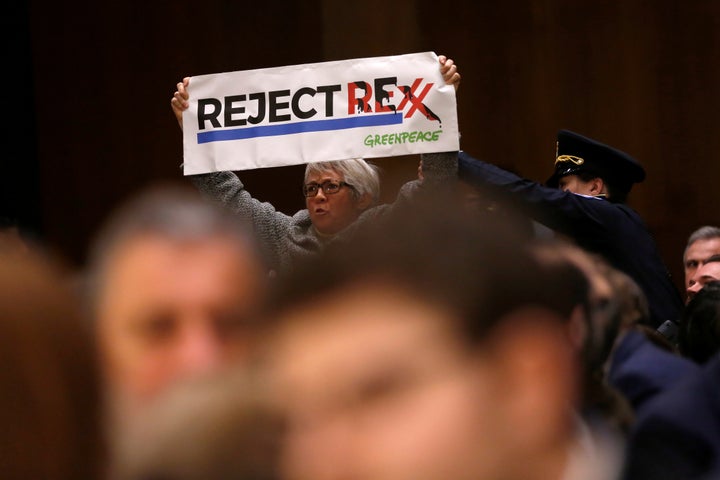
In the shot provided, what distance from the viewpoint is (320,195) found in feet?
10.0

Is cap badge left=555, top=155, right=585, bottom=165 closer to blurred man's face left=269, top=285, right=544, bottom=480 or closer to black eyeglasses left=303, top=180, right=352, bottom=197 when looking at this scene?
black eyeglasses left=303, top=180, right=352, bottom=197

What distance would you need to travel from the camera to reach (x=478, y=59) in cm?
448

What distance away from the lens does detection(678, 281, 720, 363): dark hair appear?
1.83 meters

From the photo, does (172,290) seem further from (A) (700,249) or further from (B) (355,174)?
(A) (700,249)

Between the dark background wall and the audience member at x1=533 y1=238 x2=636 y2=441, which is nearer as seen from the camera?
the audience member at x1=533 y1=238 x2=636 y2=441

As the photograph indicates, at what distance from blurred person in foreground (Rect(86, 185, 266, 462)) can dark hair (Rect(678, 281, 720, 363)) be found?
3.81ft

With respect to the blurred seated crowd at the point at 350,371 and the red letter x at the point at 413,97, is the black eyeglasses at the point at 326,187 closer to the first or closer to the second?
the red letter x at the point at 413,97

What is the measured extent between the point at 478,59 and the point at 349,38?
598 mm

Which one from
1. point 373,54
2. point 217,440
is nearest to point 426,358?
point 217,440

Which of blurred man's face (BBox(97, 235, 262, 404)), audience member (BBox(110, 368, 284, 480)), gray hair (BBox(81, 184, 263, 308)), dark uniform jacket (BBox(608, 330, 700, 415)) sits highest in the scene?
gray hair (BBox(81, 184, 263, 308))

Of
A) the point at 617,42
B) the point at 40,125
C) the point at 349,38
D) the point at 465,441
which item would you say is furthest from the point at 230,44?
the point at 465,441

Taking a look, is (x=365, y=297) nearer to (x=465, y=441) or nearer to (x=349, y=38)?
(x=465, y=441)

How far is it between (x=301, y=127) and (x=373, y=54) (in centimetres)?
151

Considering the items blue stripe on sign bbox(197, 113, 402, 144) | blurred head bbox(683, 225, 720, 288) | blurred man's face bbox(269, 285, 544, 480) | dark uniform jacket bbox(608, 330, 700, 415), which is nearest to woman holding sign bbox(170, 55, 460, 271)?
blue stripe on sign bbox(197, 113, 402, 144)
